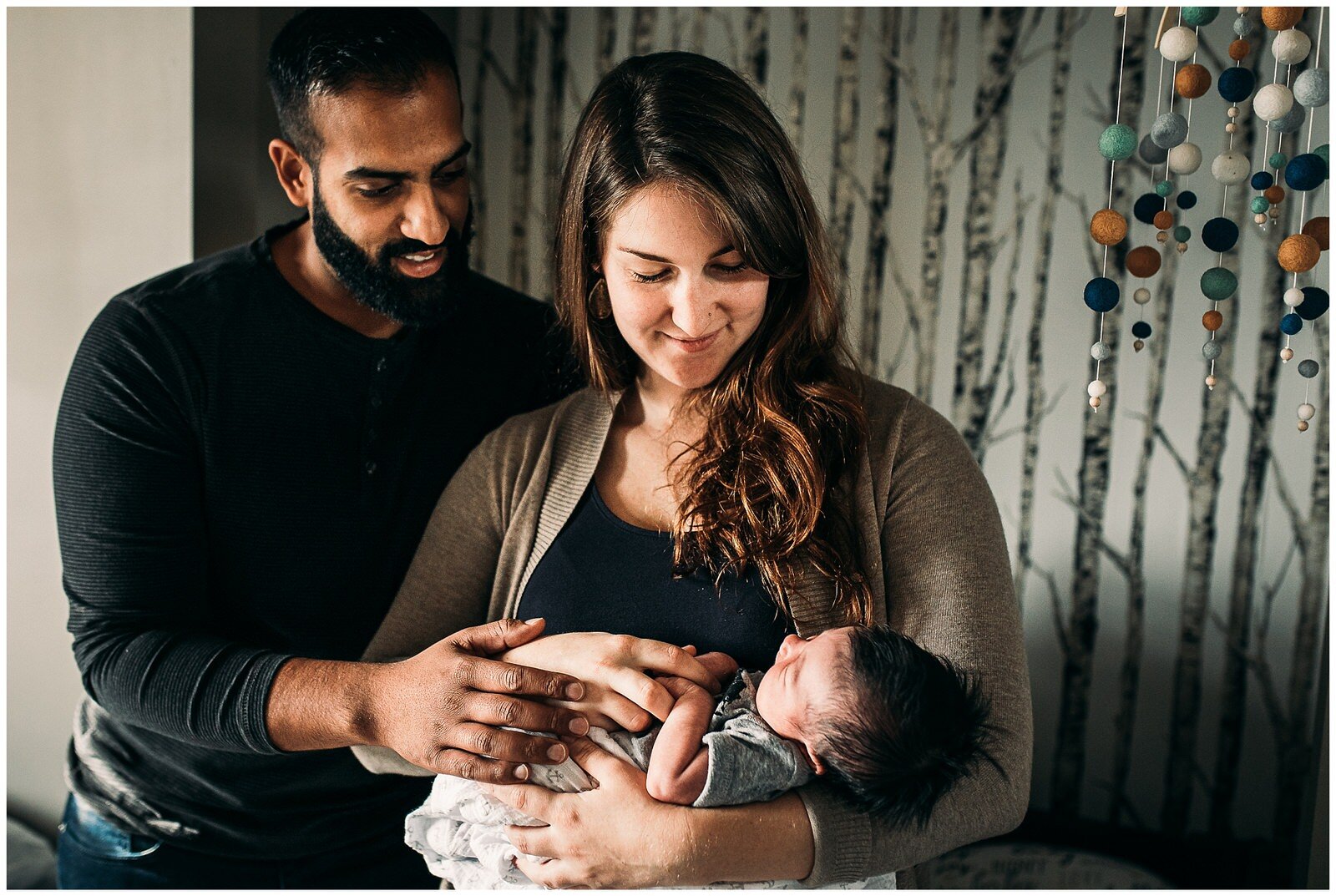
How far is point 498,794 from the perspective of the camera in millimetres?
1140

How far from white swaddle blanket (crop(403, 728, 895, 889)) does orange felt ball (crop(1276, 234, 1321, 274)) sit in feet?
2.68

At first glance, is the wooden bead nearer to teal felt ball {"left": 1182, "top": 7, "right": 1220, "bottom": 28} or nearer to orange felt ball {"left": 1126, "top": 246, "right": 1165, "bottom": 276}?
orange felt ball {"left": 1126, "top": 246, "right": 1165, "bottom": 276}

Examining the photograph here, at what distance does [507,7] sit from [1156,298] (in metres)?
1.91

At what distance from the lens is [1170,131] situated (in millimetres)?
1077

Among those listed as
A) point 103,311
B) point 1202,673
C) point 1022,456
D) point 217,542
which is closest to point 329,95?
point 103,311

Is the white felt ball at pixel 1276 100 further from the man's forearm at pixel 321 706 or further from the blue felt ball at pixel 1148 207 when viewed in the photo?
the man's forearm at pixel 321 706

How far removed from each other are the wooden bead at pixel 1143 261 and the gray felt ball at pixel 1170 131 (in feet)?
0.38

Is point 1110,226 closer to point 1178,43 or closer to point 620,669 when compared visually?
point 1178,43

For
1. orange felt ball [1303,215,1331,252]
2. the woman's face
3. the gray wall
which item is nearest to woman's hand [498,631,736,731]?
the woman's face

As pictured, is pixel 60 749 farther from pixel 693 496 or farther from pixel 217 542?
pixel 693 496

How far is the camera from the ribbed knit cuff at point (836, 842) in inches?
41.4

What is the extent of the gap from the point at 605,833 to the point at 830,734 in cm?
27

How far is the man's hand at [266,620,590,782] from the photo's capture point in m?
1.12

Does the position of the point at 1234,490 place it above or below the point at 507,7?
below
